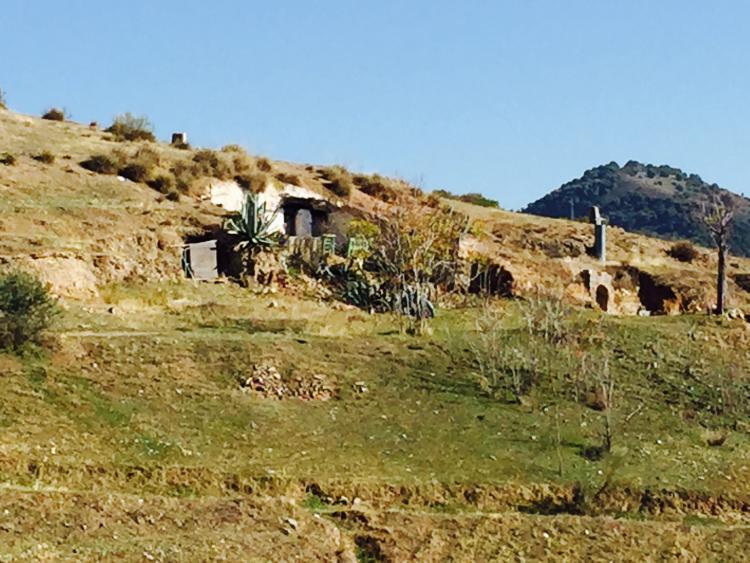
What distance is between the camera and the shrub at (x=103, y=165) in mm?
43625

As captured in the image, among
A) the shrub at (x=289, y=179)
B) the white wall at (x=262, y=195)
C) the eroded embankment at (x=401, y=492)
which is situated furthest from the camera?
the shrub at (x=289, y=179)

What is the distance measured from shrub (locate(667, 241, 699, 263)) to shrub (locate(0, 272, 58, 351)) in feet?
110

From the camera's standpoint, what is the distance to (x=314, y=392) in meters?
23.4

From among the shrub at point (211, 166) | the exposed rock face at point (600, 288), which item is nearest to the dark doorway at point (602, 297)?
the exposed rock face at point (600, 288)

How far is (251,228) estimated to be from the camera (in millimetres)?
37719

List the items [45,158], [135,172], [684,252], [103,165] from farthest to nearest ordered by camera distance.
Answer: [684,252]
[135,172]
[103,165]
[45,158]

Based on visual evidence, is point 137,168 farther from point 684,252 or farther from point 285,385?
point 684,252

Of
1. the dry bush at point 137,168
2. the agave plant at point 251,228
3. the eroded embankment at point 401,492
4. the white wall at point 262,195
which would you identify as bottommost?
the eroded embankment at point 401,492

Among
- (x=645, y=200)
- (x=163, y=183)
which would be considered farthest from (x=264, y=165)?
(x=645, y=200)

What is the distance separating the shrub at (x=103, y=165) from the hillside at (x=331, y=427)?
6605 millimetres

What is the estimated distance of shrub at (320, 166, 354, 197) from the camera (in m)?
50.0

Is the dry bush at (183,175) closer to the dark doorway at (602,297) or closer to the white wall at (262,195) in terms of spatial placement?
the white wall at (262,195)

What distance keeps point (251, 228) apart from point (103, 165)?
8798 millimetres

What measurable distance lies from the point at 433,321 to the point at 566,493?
46.8ft
